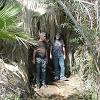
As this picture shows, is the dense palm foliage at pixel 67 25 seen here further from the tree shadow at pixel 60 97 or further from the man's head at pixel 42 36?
the tree shadow at pixel 60 97

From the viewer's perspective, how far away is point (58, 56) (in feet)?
42.2

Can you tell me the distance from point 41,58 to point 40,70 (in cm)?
39

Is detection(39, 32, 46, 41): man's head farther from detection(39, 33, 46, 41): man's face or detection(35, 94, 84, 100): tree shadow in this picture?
detection(35, 94, 84, 100): tree shadow

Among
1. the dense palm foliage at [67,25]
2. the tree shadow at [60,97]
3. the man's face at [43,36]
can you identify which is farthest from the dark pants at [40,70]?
the tree shadow at [60,97]

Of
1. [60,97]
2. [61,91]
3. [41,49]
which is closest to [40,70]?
[41,49]

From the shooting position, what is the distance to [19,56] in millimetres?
11359

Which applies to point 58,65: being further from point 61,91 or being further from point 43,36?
point 43,36

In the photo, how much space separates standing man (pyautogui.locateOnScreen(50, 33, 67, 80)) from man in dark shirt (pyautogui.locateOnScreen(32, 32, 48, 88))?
912mm

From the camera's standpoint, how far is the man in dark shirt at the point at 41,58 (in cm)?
1173

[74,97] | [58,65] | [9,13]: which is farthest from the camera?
[58,65]

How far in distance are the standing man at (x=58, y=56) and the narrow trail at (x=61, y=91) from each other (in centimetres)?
34

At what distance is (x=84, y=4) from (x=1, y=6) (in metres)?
2.26

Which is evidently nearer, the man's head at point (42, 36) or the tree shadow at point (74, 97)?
the tree shadow at point (74, 97)

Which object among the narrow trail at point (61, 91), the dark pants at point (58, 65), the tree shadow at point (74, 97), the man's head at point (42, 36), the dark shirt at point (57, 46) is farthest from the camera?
the dark pants at point (58, 65)
